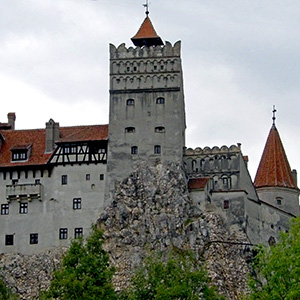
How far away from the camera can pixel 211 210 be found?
90.3 m

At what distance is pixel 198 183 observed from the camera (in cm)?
9081

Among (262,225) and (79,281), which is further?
(262,225)

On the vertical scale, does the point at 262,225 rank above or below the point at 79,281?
above

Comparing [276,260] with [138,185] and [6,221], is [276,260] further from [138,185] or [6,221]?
[6,221]

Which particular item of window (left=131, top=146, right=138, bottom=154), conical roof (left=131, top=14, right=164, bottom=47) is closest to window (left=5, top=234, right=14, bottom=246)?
window (left=131, top=146, right=138, bottom=154)

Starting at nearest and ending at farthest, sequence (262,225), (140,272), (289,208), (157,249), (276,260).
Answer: (276,260) < (140,272) < (157,249) < (262,225) < (289,208)

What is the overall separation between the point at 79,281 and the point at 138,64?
31338 mm

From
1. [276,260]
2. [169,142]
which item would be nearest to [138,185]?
[169,142]

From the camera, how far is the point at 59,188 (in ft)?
298

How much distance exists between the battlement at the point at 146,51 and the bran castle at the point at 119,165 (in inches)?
3.6

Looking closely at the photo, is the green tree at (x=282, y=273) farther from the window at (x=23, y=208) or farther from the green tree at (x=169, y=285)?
the window at (x=23, y=208)

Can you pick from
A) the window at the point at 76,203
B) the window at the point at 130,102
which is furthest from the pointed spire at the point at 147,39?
the window at the point at 76,203

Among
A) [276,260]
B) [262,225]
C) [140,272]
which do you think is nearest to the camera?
[276,260]

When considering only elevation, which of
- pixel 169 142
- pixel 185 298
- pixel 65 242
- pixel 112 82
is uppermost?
pixel 112 82
